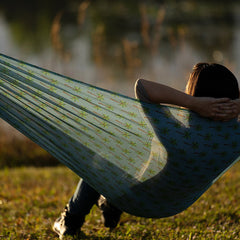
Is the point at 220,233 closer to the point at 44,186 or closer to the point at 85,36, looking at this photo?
the point at 44,186

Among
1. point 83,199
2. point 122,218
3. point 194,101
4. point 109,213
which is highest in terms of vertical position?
point 194,101

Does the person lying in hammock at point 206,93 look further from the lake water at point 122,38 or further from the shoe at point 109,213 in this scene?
the lake water at point 122,38

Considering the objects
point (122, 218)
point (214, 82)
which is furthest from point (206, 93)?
point (122, 218)

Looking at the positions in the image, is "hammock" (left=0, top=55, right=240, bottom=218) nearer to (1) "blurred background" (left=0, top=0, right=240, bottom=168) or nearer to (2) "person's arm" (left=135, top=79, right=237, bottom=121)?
(2) "person's arm" (left=135, top=79, right=237, bottom=121)

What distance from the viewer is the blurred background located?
17.0 feet

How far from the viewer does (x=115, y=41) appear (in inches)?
432

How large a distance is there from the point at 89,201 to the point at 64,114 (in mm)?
541

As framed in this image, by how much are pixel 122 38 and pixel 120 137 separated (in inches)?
382

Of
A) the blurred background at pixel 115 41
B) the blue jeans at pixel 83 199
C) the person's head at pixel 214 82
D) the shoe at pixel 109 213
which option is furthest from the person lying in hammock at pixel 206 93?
the blurred background at pixel 115 41

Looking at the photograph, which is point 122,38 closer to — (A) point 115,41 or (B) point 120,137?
(A) point 115,41

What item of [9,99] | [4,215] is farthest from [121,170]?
[4,215]

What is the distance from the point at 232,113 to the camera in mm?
1566

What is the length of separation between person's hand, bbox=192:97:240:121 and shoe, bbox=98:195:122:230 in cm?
89

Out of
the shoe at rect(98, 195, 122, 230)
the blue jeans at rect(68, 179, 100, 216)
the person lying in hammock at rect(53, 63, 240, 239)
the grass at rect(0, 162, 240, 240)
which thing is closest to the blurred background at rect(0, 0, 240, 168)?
the grass at rect(0, 162, 240, 240)
